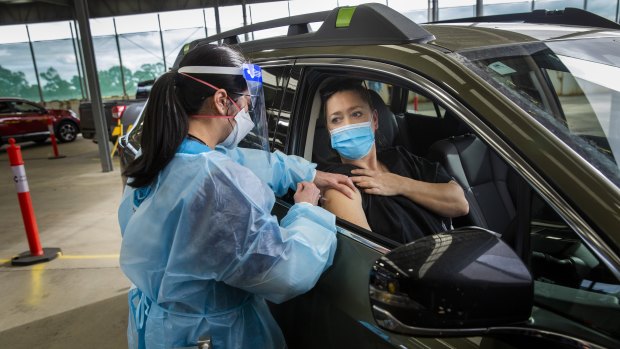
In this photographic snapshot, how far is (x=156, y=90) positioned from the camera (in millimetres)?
1374

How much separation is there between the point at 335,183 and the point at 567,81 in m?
0.79

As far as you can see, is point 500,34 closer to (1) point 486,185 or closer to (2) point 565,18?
(1) point 486,185

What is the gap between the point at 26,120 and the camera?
12195 millimetres

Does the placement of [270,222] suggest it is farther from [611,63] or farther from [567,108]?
[611,63]

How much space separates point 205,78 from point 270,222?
50 cm

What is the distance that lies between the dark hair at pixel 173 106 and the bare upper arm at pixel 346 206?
0.48 metres

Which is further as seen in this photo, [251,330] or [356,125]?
[356,125]

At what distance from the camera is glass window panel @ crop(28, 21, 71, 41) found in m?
18.4

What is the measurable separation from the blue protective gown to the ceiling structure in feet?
54.9

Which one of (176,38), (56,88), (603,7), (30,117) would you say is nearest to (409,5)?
(603,7)

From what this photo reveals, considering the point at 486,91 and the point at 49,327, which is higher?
the point at 486,91

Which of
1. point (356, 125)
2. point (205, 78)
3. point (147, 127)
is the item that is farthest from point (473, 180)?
point (147, 127)

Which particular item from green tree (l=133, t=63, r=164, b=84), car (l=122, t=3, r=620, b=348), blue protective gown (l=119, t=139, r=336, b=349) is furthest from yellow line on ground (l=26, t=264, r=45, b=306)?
green tree (l=133, t=63, r=164, b=84)

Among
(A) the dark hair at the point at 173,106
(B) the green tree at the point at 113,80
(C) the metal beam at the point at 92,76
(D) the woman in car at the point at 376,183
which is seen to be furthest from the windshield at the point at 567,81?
Result: (B) the green tree at the point at 113,80
